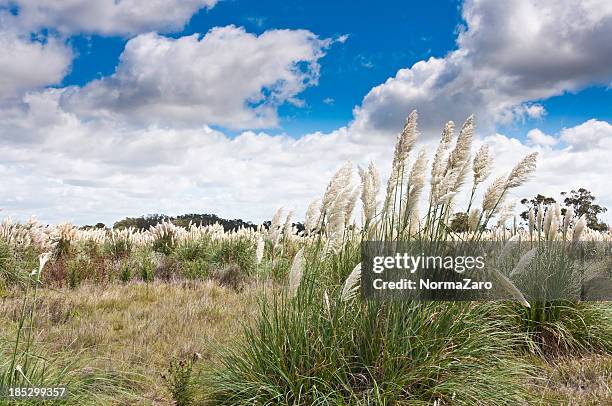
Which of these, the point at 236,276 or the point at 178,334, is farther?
the point at 236,276

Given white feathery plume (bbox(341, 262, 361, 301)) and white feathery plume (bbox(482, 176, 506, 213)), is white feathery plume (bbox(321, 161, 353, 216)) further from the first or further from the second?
white feathery plume (bbox(482, 176, 506, 213))

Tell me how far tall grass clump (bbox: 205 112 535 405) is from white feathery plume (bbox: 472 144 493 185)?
13 mm

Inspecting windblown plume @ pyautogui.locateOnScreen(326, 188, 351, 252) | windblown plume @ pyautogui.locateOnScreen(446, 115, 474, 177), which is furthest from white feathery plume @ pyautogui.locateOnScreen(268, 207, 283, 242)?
windblown plume @ pyautogui.locateOnScreen(446, 115, 474, 177)

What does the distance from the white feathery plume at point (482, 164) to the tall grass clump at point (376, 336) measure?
1 cm

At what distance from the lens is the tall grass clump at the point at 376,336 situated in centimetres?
411

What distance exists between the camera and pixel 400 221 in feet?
15.2

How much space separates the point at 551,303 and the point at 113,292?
7.12 m

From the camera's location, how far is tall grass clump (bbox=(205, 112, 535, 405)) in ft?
13.5

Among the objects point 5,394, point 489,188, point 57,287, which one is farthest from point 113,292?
point 489,188

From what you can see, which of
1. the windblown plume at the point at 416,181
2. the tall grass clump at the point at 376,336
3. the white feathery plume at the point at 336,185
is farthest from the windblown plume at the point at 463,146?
the white feathery plume at the point at 336,185

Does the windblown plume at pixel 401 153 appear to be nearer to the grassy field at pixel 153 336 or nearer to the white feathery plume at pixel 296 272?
the white feathery plume at pixel 296 272

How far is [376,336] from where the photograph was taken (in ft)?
13.8

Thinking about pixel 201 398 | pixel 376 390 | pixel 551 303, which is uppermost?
pixel 551 303

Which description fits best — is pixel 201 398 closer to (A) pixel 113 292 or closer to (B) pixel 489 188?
(B) pixel 489 188
